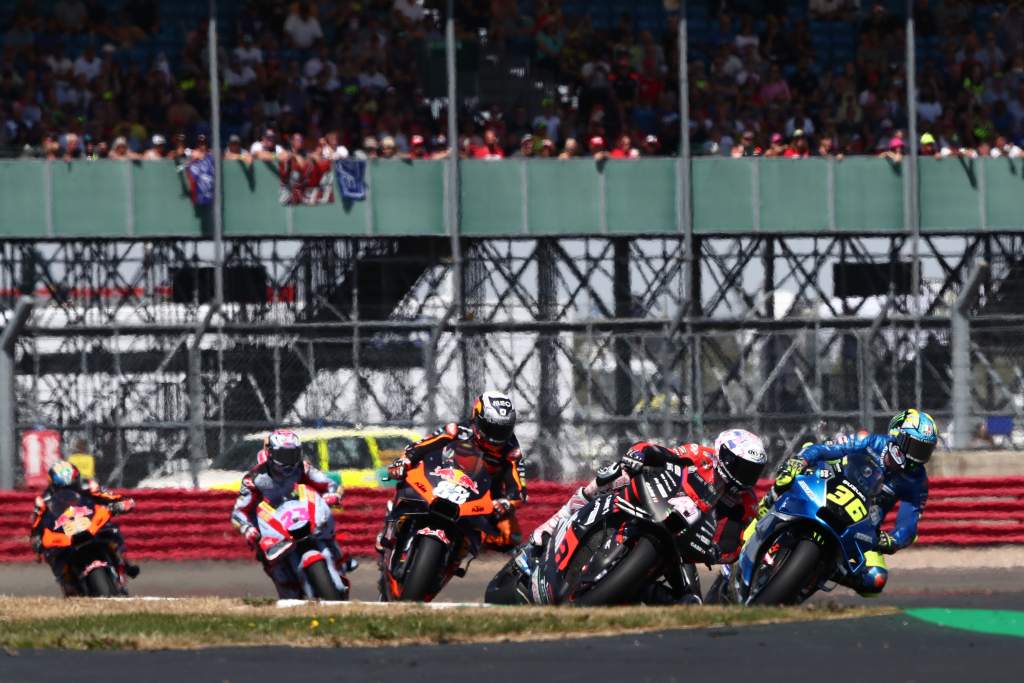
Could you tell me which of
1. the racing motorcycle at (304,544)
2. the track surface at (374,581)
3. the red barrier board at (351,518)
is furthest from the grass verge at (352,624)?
the red barrier board at (351,518)

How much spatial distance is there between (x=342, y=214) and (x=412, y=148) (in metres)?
1.30

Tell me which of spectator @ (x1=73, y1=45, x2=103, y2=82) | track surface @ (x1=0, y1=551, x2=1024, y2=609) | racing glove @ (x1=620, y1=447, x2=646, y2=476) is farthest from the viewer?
spectator @ (x1=73, y1=45, x2=103, y2=82)

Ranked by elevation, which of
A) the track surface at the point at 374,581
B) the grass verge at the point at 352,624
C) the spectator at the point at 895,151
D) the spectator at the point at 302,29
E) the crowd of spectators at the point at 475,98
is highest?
the spectator at the point at 302,29

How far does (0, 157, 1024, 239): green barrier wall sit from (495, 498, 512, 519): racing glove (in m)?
14.0

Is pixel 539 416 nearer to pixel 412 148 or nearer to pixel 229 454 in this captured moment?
pixel 229 454

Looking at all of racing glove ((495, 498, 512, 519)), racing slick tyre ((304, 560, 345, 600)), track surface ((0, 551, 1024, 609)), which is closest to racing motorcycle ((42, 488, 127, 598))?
racing slick tyre ((304, 560, 345, 600))

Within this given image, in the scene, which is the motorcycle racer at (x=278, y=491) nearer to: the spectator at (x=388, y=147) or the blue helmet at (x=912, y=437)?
the blue helmet at (x=912, y=437)

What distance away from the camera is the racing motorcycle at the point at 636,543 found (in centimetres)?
1044

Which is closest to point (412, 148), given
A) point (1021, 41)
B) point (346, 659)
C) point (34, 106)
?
point (34, 106)

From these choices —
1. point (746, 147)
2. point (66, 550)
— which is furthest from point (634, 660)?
point (746, 147)

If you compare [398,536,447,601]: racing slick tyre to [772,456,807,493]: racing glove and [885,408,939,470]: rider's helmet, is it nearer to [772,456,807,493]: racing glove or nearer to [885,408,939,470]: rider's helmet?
[772,456,807,493]: racing glove

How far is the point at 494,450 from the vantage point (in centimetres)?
1246

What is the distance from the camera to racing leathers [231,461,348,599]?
43.3 feet

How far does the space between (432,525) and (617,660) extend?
3445mm
